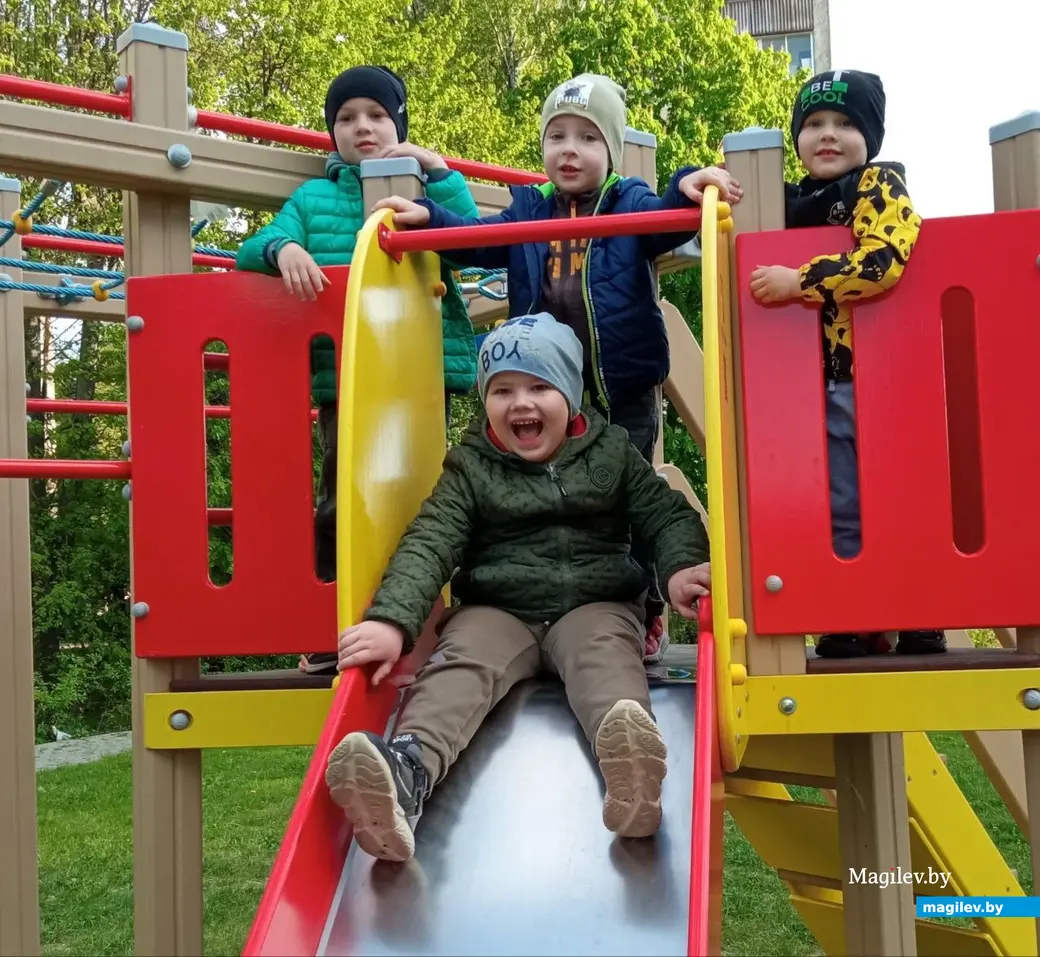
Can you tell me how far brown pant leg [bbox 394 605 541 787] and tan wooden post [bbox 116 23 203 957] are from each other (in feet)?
2.31

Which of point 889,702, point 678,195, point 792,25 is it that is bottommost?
point 889,702

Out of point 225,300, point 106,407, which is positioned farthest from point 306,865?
point 106,407

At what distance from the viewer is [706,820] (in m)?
1.83

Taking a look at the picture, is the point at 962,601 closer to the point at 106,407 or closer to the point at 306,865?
the point at 306,865

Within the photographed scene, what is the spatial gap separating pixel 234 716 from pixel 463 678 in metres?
0.65

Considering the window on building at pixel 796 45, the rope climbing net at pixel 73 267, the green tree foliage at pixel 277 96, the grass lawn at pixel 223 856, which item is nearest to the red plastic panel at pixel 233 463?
the rope climbing net at pixel 73 267

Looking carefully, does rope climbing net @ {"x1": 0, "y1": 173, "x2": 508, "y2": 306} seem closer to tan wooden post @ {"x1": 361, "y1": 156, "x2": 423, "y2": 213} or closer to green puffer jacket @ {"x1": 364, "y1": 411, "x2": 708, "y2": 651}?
tan wooden post @ {"x1": 361, "y1": 156, "x2": 423, "y2": 213}

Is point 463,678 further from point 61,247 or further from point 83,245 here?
point 61,247

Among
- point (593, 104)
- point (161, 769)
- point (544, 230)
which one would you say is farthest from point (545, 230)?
point (161, 769)

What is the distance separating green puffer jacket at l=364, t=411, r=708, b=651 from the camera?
248cm

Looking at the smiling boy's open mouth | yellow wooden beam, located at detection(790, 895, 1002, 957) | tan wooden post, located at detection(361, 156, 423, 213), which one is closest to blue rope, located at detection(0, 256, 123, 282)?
tan wooden post, located at detection(361, 156, 423, 213)

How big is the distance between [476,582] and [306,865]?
0.82 meters

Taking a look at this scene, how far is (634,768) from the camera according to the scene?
191 cm

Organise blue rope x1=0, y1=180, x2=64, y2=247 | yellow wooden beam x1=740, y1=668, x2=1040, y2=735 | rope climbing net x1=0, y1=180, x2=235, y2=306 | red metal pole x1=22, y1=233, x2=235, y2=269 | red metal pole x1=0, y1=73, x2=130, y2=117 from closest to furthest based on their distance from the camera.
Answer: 1. yellow wooden beam x1=740, y1=668, x2=1040, y2=735
2. red metal pole x1=0, y1=73, x2=130, y2=117
3. blue rope x1=0, y1=180, x2=64, y2=247
4. rope climbing net x1=0, y1=180, x2=235, y2=306
5. red metal pole x1=22, y1=233, x2=235, y2=269
